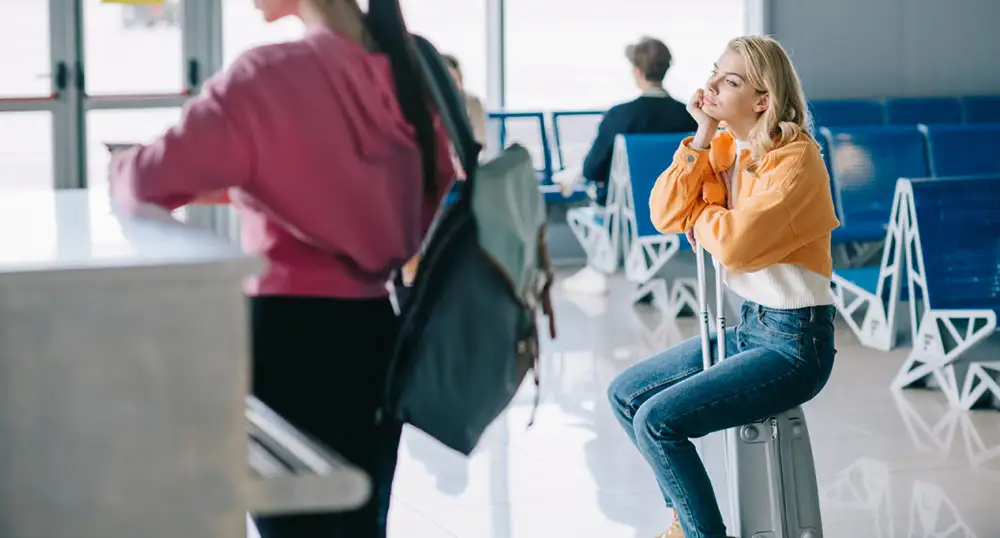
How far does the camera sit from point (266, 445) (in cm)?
156

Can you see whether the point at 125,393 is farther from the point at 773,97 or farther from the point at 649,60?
the point at 649,60

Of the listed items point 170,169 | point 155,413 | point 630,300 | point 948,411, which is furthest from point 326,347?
point 630,300

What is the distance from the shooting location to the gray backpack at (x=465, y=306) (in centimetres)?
183

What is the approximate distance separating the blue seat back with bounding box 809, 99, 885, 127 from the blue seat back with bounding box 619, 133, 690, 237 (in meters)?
3.18

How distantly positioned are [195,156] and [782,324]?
62.4 inches

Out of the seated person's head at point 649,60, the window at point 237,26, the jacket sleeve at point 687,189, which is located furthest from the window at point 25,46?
the jacket sleeve at point 687,189

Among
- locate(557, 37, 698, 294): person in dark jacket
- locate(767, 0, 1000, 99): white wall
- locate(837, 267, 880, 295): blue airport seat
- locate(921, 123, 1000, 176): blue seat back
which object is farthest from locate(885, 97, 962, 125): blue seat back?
locate(837, 267, 880, 295): blue airport seat

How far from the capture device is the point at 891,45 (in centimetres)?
1012

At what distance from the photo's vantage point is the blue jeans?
2.81 meters

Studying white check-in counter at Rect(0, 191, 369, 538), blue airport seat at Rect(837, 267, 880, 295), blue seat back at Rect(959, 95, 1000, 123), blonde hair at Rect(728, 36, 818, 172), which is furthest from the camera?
blue seat back at Rect(959, 95, 1000, 123)

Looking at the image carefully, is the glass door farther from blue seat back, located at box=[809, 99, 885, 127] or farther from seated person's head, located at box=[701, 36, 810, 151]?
seated person's head, located at box=[701, 36, 810, 151]

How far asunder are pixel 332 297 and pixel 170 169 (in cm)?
29

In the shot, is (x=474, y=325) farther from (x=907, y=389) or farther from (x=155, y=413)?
(x=907, y=389)

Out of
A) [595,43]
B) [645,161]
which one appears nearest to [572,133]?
[595,43]
